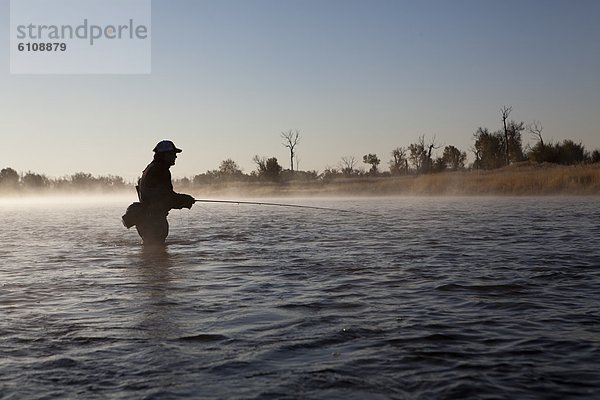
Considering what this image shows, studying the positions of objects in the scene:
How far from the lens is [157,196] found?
44.8 feet

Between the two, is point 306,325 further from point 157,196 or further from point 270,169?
point 270,169

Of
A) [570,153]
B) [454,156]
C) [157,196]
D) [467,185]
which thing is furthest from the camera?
[454,156]

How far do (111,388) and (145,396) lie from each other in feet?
0.91

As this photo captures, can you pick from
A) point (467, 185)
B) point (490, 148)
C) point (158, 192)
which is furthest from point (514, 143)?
point (158, 192)

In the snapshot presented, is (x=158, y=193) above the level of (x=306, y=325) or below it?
above

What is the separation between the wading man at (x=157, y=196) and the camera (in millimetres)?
13633

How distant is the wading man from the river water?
79.9 inches

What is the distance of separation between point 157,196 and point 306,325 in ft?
28.1

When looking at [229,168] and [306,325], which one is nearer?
[306,325]

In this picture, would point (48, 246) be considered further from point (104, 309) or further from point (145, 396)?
point (145, 396)

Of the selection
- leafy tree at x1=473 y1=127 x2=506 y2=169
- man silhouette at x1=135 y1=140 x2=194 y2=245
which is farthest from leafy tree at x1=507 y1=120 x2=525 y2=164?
man silhouette at x1=135 y1=140 x2=194 y2=245

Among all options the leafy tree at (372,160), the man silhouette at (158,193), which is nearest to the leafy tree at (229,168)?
the leafy tree at (372,160)

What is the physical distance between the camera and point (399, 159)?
372 ft

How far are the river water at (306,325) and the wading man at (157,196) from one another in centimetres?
203
